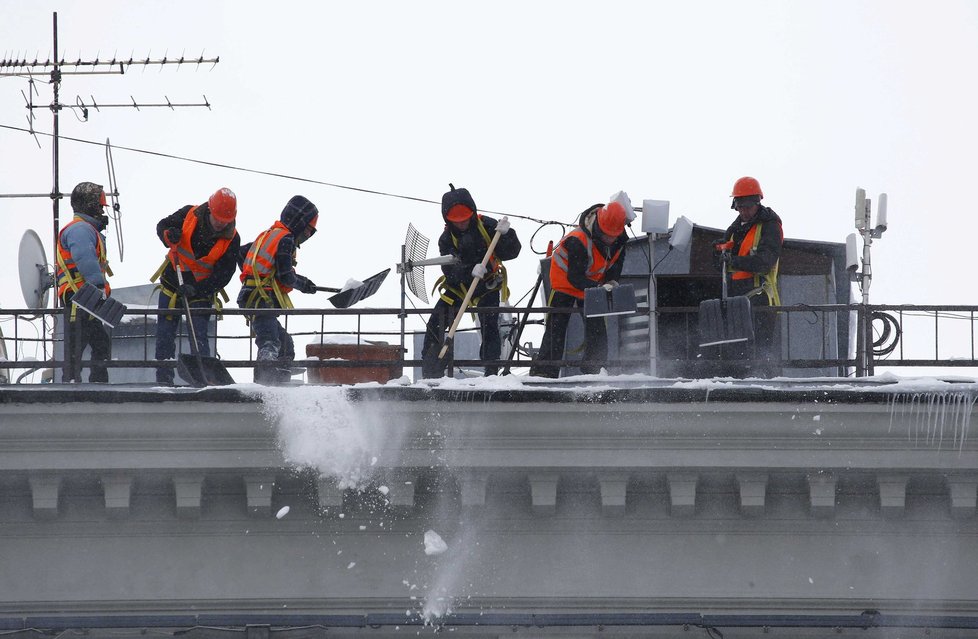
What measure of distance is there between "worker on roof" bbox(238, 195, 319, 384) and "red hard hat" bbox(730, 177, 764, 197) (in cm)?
334

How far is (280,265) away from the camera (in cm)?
1062

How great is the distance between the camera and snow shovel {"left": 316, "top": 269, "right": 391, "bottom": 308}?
10797 mm

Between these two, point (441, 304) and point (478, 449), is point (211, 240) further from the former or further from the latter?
point (478, 449)

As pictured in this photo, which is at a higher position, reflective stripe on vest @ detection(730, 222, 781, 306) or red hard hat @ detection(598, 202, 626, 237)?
red hard hat @ detection(598, 202, 626, 237)

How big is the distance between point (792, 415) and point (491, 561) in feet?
7.21

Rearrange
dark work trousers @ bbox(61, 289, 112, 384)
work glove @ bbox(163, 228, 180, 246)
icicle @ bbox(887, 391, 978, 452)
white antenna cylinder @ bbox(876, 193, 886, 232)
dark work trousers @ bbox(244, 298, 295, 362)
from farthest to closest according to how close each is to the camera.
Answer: white antenna cylinder @ bbox(876, 193, 886, 232)
work glove @ bbox(163, 228, 180, 246)
dark work trousers @ bbox(244, 298, 295, 362)
dark work trousers @ bbox(61, 289, 112, 384)
icicle @ bbox(887, 391, 978, 452)

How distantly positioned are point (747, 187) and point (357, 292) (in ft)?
10.5

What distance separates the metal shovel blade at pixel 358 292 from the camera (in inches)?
425

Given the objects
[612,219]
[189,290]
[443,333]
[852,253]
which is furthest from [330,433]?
[852,253]

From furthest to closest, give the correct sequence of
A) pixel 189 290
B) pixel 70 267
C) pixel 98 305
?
1. pixel 189 290
2. pixel 70 267
3. pixel 98 305

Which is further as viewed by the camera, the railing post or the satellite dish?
the satellite dish

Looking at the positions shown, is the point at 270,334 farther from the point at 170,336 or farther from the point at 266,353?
the point at 170,336

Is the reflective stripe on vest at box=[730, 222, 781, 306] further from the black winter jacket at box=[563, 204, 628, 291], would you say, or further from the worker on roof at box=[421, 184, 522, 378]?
the worker on roof at box=[421, 184, 522, 378]

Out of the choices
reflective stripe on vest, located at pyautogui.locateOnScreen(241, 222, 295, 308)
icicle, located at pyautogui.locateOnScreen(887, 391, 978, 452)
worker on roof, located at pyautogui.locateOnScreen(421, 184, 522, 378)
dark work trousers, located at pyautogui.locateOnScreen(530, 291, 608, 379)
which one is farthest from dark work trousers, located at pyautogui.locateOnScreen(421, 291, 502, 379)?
icicle, located at pyautogui.locateOnScreen(887, 391, 978, 452)
